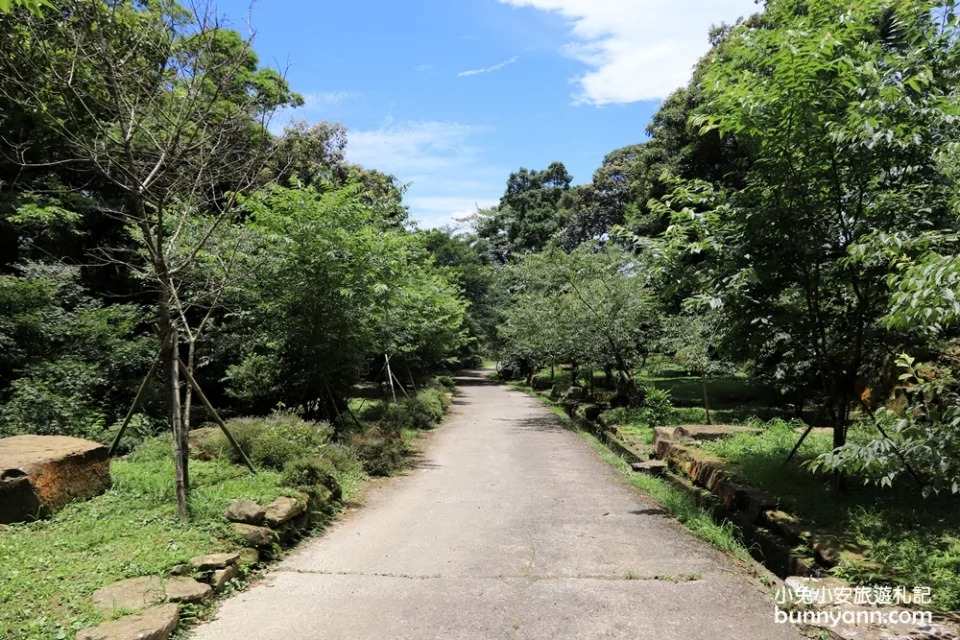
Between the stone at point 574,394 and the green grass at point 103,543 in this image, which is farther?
the stone at point 574,394

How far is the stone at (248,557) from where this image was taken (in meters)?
5.14

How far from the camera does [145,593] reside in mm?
4105

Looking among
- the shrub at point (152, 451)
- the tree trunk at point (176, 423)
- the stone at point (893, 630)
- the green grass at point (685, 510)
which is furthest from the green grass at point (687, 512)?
the shrub at point (152, 451)

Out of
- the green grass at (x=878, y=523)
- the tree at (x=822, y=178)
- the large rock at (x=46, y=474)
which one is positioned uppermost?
the tree at (x=822, y=178)

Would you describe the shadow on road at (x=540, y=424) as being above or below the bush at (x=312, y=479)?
below

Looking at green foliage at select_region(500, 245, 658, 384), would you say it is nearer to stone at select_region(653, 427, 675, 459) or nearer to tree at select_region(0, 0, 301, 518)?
stone at select_region(653, 427, 675, 459)

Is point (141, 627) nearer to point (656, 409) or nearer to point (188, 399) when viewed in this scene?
point (188, 399)

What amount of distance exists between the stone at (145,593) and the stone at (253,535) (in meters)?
0.90

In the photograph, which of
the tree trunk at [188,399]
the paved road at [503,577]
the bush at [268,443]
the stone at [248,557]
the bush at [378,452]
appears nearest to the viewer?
the paved road at [503,577]

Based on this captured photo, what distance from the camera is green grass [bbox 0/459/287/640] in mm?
3738

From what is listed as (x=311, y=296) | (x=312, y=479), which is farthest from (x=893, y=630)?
(x=311, y=296)

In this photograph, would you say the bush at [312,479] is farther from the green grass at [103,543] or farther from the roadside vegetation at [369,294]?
the green grass at [103,543]

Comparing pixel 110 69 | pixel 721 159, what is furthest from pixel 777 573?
pixel 721 159

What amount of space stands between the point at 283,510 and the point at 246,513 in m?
0.42
